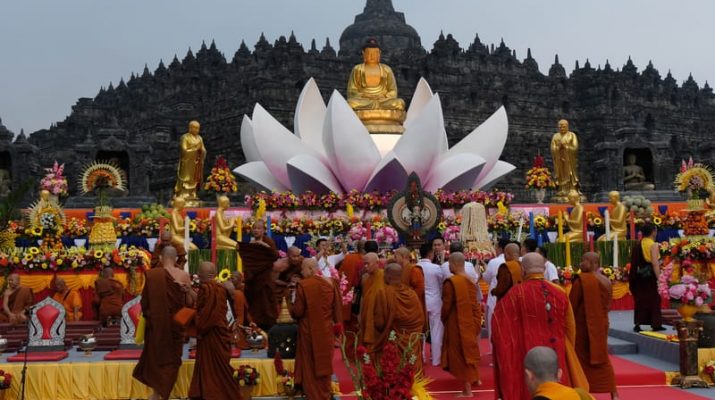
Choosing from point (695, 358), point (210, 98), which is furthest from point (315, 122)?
point (210, 98)

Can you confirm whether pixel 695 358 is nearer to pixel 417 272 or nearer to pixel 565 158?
pixel 417 272

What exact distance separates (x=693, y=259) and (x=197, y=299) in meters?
6.38

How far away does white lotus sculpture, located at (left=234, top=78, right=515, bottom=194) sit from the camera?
18500mm

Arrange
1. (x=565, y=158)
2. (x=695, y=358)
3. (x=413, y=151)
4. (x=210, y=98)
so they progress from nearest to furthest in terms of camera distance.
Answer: (x=695, y=358) → (x=413, y=151) → (x=565, y=158) → (x=210, y=98)

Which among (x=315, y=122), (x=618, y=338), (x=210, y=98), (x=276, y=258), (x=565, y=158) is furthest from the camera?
(x=210, y=98)

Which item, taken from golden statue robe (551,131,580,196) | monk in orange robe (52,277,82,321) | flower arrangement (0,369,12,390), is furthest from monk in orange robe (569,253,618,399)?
golden statue robe (551,131,580,196)

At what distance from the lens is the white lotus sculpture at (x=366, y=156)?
1850 centimetres

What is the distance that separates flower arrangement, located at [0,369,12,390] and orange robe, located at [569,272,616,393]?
490 cm

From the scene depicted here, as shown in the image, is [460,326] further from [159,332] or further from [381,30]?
[381,30]

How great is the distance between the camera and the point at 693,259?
10.6 m

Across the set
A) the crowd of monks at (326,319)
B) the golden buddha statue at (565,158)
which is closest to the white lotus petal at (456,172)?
the golden buddha statue at (565,158)

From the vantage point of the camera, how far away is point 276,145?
64.3 ft

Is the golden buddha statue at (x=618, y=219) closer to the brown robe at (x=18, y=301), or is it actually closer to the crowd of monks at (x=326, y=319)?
the crowd of monks at (x=326, y=319)

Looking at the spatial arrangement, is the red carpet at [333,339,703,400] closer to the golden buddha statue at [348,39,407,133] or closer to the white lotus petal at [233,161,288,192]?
the white lotus petal at [233,161,288,192]
